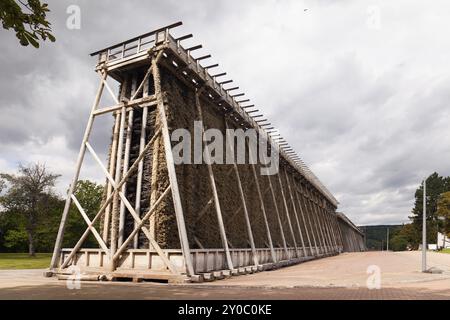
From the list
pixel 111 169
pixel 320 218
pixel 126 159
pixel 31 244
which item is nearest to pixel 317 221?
pixel 320 218

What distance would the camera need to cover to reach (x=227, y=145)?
19938 millimetres

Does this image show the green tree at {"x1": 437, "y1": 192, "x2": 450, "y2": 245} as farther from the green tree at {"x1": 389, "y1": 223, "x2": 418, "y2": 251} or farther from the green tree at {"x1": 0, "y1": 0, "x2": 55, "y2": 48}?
the green tree at {"x1": 0, "y1": 0, "x2": 55, "y2": 48}

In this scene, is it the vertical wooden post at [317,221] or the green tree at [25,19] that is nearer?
the green tree at [25,19]

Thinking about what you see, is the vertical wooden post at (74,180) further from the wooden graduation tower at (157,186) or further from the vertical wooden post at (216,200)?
the vertical wooden post at (216,200)

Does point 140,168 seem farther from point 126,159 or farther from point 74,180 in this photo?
point 74,180

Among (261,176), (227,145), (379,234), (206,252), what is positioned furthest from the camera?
(379,234)

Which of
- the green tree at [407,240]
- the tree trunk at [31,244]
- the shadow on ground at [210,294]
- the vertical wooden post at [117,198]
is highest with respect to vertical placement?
the vertical wooden post at [117,198]

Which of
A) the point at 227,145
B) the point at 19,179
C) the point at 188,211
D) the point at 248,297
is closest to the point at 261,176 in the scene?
the point at 227,145

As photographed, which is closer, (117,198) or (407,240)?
(117,198)

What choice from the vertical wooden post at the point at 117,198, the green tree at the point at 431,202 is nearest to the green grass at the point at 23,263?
the vertical wooden post at the point at 117,198

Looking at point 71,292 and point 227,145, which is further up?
point 227,145
